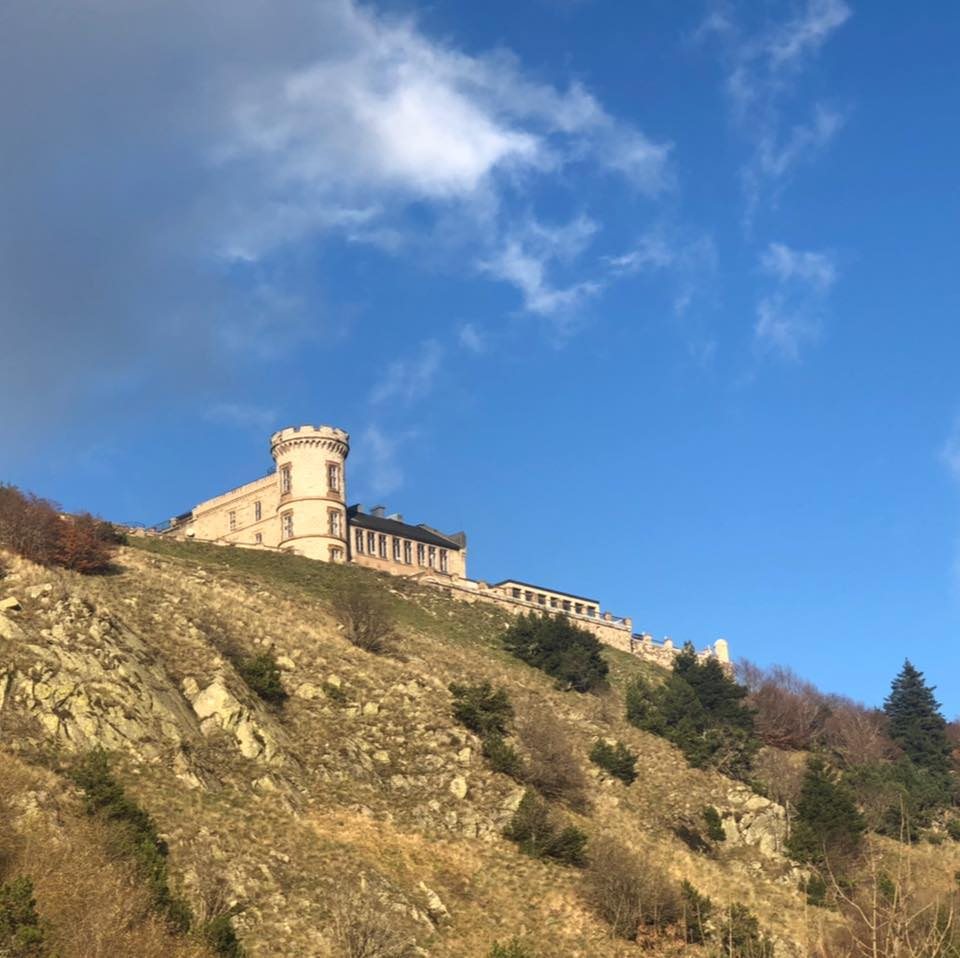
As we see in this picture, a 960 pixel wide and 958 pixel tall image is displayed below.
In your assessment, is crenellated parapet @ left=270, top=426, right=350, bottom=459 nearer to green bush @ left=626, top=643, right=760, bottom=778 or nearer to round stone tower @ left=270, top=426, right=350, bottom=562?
round stone tower @ left=270, top=426, right=350, bottom=562

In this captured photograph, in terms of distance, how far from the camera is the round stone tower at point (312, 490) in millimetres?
95250

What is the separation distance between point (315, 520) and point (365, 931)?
203ft

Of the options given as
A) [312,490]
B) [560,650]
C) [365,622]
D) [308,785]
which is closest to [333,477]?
[312,490]

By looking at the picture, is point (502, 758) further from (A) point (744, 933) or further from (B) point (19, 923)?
(B) point (19, 923)

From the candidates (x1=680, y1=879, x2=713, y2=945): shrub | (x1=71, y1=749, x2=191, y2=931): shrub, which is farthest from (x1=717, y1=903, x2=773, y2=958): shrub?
(x1=71, y1=749, x2=191, y2=931): shrub

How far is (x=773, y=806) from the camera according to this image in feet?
190

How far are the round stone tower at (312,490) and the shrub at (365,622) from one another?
76.9 feet

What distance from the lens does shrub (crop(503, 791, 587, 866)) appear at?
4556 cm

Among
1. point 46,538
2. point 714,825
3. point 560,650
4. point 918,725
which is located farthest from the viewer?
point 918,725

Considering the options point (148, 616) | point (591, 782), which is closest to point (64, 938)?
point (148, 616)

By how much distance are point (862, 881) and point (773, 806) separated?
7.34 meters

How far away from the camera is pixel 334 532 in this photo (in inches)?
3777

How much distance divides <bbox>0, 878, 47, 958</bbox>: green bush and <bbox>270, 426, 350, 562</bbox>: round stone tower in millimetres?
65478

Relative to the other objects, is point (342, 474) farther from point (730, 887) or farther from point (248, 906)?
point (248, 906)
